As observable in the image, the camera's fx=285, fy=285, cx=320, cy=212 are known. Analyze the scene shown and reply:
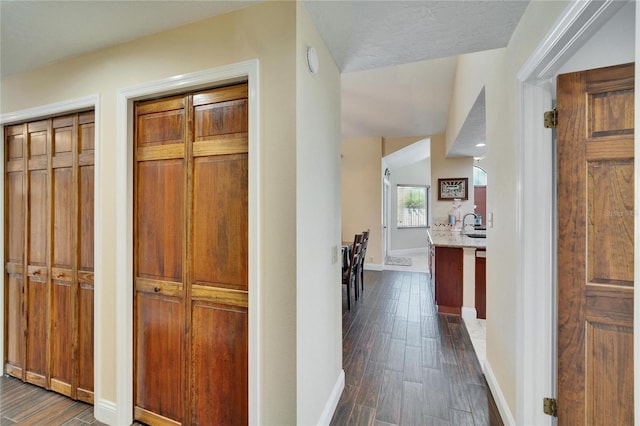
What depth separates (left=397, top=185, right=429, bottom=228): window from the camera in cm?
957

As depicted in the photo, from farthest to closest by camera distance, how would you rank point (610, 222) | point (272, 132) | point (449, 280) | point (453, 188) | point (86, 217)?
point (453, 188) < point (449, 280) < point (86, 217) < point (272, 132) < point (610, 222)

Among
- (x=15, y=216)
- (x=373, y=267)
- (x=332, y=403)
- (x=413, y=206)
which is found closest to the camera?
(x=332, y=403)

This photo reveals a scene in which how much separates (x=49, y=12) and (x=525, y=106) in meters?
2.70

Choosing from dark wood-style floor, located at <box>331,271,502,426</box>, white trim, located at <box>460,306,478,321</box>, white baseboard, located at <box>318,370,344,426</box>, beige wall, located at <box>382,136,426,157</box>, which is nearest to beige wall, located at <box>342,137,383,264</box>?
beige wall, located at <box>382,136,426,157</box>

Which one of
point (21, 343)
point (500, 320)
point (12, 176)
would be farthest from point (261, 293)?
point (12, 176)

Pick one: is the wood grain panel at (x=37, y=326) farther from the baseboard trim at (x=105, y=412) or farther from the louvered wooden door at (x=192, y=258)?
the louvered wooden door at (x=192, y=258)

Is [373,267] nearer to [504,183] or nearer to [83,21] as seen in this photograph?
[504,183]

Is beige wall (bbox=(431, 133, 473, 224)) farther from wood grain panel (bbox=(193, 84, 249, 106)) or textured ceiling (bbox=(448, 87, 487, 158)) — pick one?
wood grain panel (bbox=(193, 84, 249, 106))

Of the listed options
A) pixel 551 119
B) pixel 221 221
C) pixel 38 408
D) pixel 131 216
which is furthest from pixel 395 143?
pixel 38 408

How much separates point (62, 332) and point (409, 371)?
2807 mm

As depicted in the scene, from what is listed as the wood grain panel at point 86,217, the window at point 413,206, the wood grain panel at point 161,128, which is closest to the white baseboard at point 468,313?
the wood grain panel at point 161,128

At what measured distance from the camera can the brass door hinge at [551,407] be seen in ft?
4.91

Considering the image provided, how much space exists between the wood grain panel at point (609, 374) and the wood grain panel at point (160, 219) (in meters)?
2.21

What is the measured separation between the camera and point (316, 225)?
67.0 inches
